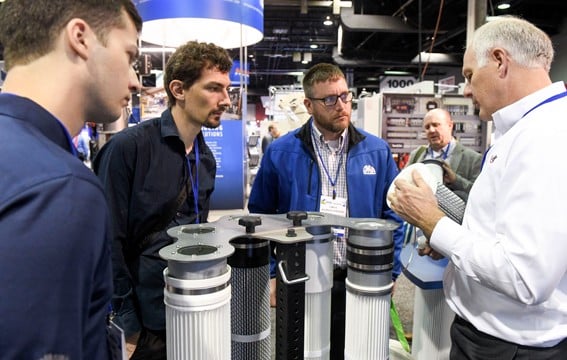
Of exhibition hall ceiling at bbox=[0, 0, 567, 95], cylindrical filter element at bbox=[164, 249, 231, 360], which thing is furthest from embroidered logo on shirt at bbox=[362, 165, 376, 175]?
exhibition hall ceiling at bbox=[0, 0, 567, 95]

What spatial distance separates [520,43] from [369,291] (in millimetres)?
736

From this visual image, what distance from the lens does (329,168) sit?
5.89ft

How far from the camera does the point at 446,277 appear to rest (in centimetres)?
121

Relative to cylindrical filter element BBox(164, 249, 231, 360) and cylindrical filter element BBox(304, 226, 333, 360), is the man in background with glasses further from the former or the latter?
cylindrical filter element BBox(164, 249, 231, 360)

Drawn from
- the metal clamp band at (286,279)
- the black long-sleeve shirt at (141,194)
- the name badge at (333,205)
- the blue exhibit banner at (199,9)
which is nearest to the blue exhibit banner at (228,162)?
the blue exhibit banner at (199,9)

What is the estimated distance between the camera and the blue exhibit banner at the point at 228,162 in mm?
5809

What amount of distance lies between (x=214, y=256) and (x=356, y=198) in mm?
1094

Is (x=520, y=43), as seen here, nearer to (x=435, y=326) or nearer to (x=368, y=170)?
(x=368, y=170)

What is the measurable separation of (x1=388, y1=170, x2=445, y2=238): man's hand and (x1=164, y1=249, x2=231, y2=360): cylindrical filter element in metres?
0.60

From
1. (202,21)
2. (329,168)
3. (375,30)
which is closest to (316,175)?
(329,168)

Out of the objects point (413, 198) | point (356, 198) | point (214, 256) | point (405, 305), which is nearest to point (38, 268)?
point (214, 256)

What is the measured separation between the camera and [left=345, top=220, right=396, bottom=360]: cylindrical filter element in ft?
2.98

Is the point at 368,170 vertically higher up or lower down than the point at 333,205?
higher up

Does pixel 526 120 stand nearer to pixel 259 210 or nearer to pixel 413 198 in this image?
pixel 413 198
